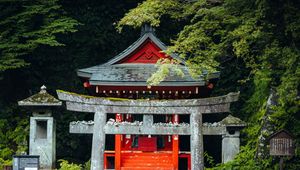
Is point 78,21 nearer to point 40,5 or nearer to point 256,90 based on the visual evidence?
point 40,5

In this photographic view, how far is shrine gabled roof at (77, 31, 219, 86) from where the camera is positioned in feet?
101

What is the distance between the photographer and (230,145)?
28.2 metres

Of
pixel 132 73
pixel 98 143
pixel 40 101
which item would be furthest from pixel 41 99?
pixel 98 143

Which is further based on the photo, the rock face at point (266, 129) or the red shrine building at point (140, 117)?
the rock face at point (266, 129)

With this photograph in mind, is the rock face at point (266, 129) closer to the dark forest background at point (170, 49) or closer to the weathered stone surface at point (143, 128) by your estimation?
the dark forest background at point (170, 49)

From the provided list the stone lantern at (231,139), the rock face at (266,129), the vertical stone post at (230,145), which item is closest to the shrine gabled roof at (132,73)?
the stone lantern at (231,139)

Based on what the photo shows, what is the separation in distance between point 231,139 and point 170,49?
3924 millimetres

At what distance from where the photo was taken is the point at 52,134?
2934cm

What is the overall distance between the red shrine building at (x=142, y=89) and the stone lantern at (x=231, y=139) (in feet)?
8.47

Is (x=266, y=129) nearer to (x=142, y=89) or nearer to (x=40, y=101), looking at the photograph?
(x=142, y=89)

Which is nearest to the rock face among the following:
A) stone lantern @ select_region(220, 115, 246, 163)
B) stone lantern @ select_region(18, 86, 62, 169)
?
stone lantern @ select_region(220, 115, 246, 163)

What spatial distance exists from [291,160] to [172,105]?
468 cm

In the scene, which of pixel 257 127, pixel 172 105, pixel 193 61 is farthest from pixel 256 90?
pixel 172 105

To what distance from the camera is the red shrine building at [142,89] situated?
101 feet
